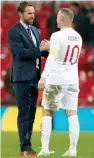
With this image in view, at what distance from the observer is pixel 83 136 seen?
1380 centimetres

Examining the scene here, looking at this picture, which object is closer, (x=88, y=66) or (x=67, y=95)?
(x=67, y=95)

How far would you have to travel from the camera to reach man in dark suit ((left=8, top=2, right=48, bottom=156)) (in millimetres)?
9820

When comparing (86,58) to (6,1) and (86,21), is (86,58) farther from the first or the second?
(6,1)

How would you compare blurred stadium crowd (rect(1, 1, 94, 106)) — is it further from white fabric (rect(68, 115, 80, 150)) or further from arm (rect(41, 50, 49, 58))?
white fabric (rect(68, 115, 80, 150))

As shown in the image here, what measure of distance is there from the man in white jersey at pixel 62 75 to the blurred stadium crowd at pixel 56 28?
6.84 meters

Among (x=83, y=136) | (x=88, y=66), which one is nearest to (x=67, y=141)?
(x=83, y=136)

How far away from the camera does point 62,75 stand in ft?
31.2

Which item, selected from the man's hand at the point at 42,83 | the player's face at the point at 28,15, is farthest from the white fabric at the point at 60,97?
the player's face at the point at 28,15

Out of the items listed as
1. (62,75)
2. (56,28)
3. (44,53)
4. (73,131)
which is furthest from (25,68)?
(56,28)

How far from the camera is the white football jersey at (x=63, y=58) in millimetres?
9367

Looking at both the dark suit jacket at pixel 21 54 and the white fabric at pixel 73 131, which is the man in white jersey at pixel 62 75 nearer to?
the white fabric at pixel 73 131

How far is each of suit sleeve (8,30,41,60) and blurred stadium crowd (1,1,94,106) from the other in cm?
682

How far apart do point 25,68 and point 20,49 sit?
27 centimetres

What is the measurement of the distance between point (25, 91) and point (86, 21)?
8459mm
